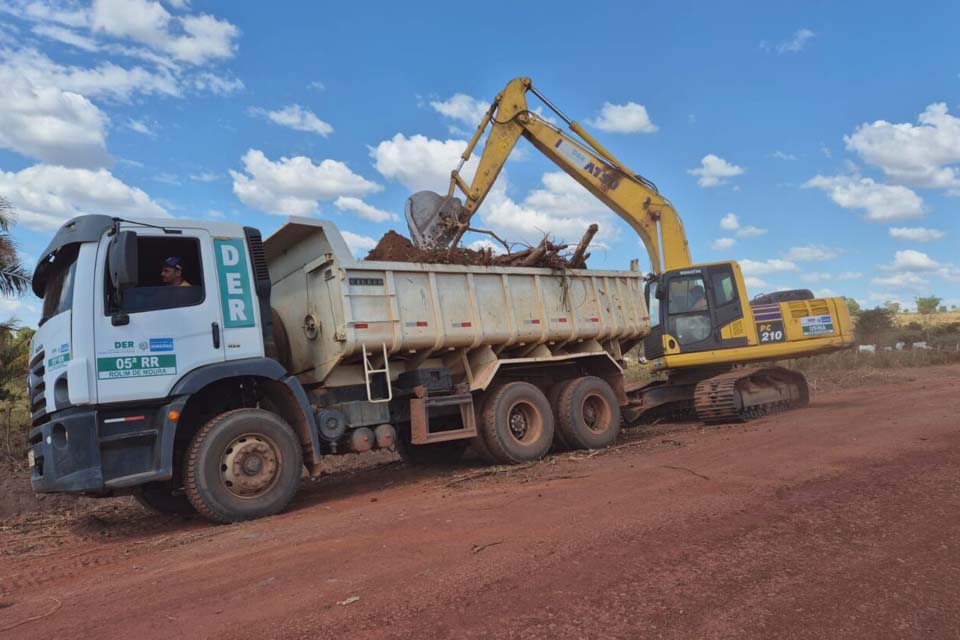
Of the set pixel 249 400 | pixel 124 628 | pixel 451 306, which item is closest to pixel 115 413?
pixel 249 400

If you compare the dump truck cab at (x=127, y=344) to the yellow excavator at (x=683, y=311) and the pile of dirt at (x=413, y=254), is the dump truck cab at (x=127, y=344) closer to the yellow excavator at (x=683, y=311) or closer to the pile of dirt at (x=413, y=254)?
the pile of dirt at (x=413, y=254)

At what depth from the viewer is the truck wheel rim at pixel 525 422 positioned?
9.25 m

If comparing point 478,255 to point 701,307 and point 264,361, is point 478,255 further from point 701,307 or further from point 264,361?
point 701,307

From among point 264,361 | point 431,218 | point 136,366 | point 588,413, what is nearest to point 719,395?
point 588,413

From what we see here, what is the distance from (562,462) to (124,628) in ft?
19.5

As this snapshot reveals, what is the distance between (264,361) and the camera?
7.02 metres

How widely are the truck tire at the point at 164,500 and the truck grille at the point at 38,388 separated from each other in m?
1.22

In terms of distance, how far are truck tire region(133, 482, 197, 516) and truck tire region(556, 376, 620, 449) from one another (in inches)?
191

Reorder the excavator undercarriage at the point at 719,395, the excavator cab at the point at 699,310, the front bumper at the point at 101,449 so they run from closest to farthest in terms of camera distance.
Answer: the front bumper at the point at 101,449 < the excavator undercarriage at the point at 719,395 < the excavator cab at the point at 699,310

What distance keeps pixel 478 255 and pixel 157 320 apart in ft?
13.7

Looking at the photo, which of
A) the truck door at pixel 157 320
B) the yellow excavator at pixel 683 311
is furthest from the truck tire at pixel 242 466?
the yellow excavator at pixel 683 311

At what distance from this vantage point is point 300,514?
6758 mm

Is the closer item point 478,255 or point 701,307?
point 478,255

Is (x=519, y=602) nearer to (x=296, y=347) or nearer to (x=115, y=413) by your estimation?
(x=115, y=413)
